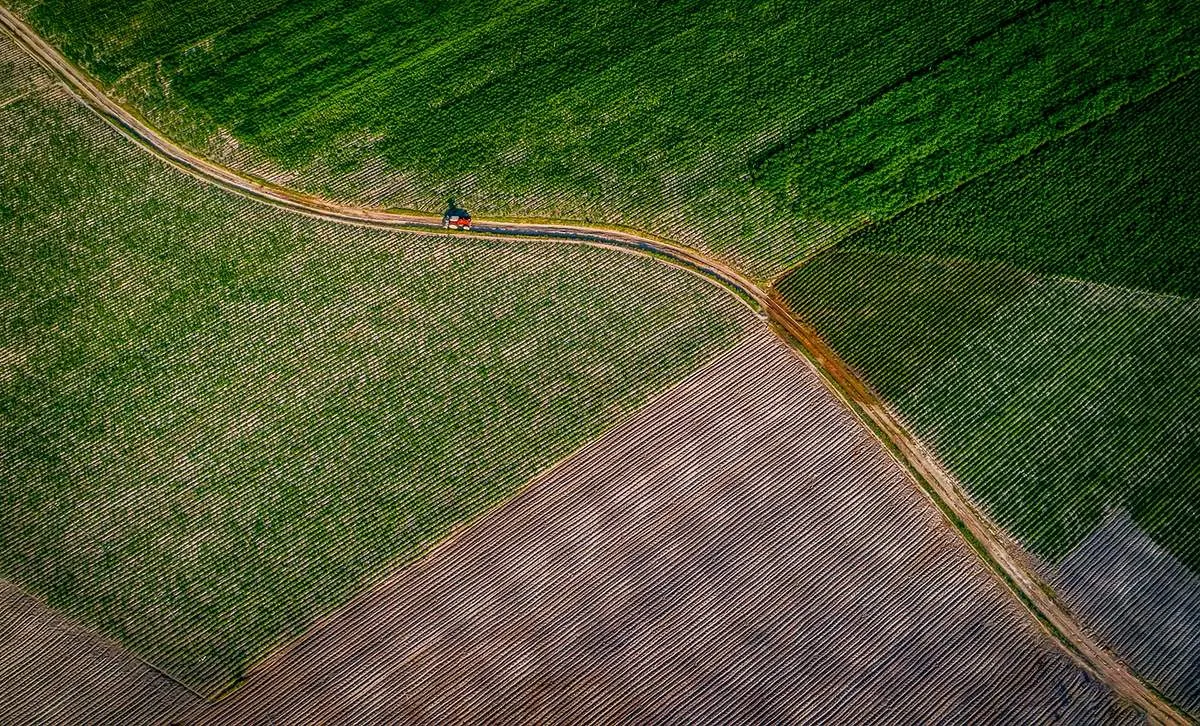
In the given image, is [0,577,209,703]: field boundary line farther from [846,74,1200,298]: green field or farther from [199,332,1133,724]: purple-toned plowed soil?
[846,74,1200,298]: green field

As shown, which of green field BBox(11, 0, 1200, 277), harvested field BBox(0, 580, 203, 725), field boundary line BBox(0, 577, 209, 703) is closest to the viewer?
harvested field BBox(0, 580, 203, 725)

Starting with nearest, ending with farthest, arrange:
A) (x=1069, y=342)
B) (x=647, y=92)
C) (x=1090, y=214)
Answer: (x=1069, y=342) → (x=1090, y=214) → (x=647, y=92)

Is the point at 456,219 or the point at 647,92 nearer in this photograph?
the point at 456,219

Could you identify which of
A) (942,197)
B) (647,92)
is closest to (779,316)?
(942,197)

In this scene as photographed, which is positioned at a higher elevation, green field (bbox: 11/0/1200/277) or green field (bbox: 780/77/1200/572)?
green field (bbox: 11/0/1200/277)

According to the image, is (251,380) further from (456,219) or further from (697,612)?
(697,612)

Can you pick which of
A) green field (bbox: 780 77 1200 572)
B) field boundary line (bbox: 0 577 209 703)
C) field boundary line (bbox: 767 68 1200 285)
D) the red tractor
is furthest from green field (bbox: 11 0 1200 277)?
field boundary line (bbox: 0 577 209 703)

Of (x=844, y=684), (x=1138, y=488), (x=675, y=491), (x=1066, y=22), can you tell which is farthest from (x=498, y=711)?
(x=1066, y=22)
